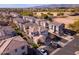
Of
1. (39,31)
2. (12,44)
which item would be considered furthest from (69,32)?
(12,44)

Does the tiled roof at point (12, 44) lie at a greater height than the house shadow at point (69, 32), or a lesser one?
lesser

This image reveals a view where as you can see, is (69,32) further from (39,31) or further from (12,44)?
(12,44)

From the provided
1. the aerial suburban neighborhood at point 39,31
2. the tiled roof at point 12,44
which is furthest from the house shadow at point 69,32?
the tiled roof at point 12,44

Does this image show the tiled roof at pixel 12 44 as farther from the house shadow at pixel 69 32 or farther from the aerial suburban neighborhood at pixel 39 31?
the house shadow at pixel 69 32

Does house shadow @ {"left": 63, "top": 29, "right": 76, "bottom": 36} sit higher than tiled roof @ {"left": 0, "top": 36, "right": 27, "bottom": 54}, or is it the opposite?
house shadow @ {"left": 63, "top": 29, "right": 76, "bottom": 36}

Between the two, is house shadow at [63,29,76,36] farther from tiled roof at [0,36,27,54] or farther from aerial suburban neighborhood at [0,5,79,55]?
tiled roof at [0,36,27,54]

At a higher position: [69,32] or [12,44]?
[69,32]

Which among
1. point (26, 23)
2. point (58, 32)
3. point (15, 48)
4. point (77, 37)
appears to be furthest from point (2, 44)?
point (77, 37)

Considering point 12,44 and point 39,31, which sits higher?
point 39,31

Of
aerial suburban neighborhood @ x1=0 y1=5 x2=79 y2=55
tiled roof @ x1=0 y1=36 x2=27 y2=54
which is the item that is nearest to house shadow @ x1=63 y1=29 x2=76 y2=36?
aerial suburban neighborhood @ x1=0 y1=5 x2=79 y2=55
